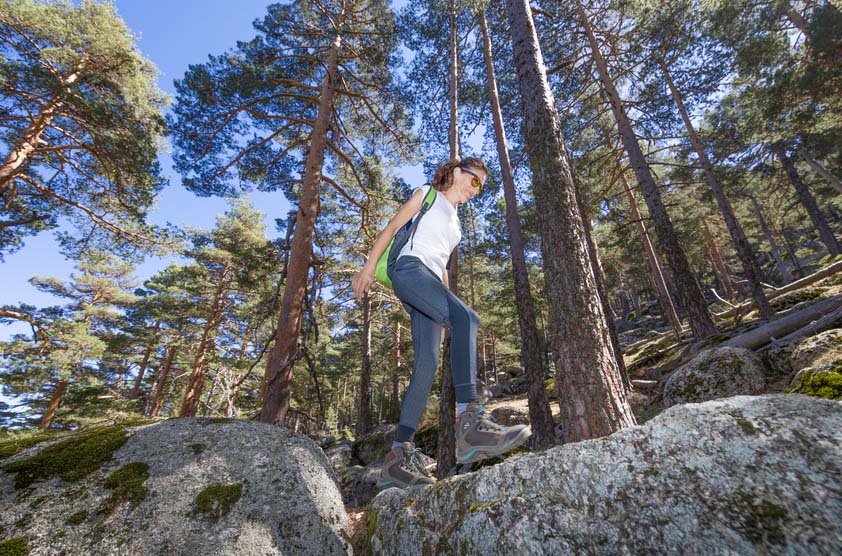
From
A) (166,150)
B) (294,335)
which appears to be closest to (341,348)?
(166,150)

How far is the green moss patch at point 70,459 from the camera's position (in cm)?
237

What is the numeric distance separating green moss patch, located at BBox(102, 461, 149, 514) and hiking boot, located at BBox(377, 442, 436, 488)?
5.33 feet

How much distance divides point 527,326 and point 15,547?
25.5ft

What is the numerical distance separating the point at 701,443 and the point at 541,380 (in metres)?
6.60

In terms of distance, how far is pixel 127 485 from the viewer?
2.36 meters

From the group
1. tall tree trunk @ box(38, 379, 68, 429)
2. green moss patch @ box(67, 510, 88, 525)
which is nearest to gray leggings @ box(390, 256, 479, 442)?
green moss patch @ box(67, 510, 88, 525)

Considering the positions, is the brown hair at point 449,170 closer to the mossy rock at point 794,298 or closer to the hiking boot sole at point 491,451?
the hiking boot sole at point 491,451

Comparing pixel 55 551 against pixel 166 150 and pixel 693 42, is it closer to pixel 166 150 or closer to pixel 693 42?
pixel 166 150

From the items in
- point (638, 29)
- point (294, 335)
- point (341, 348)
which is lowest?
point (294, 335)

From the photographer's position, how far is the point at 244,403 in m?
23.9

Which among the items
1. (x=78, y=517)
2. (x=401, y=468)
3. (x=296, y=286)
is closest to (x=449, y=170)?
(x=401, y=468)

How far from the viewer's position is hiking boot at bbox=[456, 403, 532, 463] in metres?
2.04

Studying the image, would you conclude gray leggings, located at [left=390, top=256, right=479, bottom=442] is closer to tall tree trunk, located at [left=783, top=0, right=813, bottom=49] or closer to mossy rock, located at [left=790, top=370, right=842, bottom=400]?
mossy rock, located at [left=790, top=370, right=842, bottom=400]

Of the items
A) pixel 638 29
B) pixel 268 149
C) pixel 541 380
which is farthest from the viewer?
pixel 638 29
